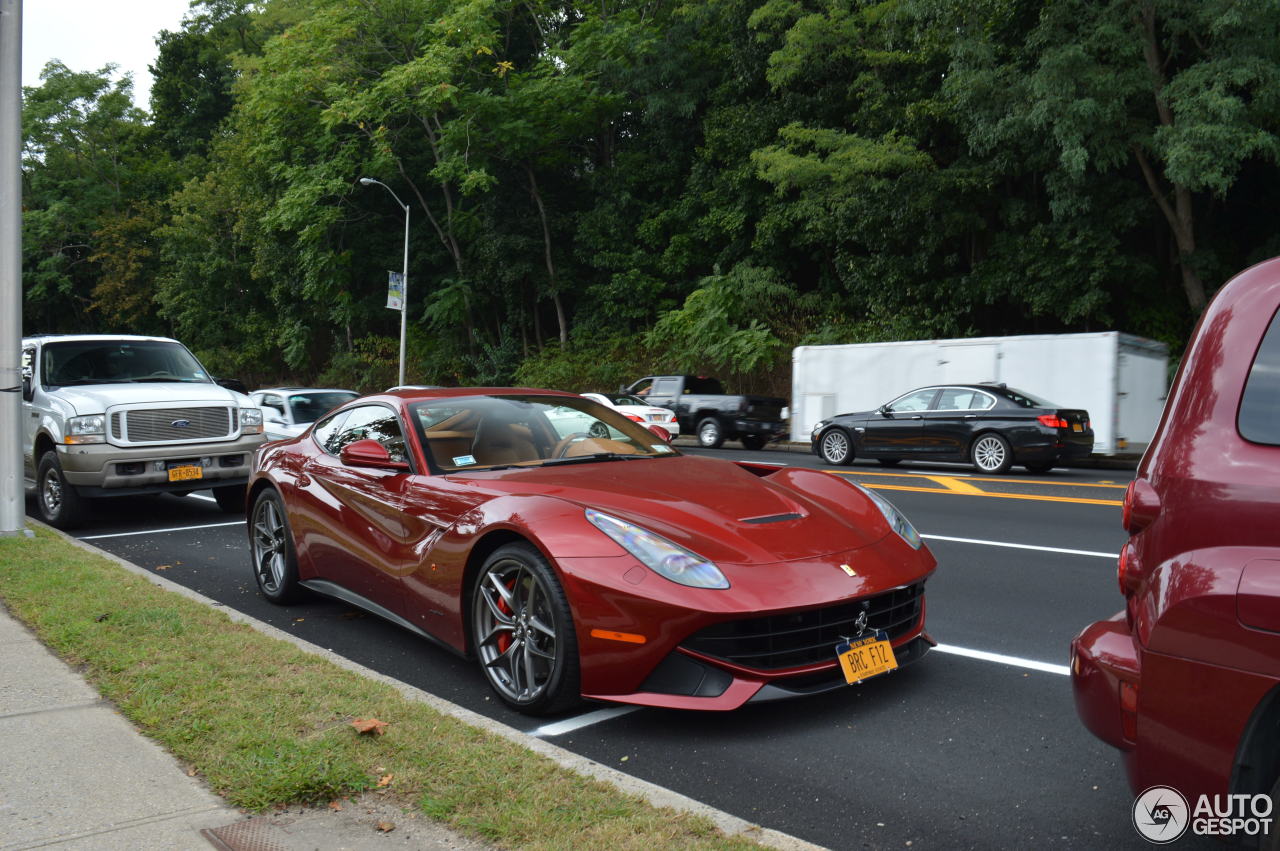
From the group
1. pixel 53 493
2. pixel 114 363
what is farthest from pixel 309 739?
pixel 114 363

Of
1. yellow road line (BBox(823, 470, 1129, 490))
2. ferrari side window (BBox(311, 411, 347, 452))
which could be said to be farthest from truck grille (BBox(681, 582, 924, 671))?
yellow road line (BBox(823, 470, 1129, 490))

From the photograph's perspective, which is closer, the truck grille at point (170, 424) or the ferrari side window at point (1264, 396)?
the ferrari side window at point (1264, 396)

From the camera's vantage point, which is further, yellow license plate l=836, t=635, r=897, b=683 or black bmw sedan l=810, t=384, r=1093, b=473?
black bmw sedan l=810, t=384, r=1093, b=473

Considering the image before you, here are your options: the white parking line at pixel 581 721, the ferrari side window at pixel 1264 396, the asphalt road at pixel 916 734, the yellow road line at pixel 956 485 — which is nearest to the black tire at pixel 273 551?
the asphalt road at pixel 916 734

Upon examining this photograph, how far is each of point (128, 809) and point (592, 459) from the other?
2.80 m

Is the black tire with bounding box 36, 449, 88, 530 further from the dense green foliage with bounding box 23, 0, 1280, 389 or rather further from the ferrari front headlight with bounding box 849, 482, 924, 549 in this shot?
the dense green foliage with bounding box 23, 0, 1280, 389

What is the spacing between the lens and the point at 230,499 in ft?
37.0

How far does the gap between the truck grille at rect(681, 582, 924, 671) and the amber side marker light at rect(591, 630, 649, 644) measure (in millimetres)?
184

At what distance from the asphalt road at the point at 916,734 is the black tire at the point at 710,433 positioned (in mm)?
15131

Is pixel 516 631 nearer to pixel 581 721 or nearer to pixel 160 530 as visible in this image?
pixel 581 721

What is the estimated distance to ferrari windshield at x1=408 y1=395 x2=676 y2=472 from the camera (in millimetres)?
5273

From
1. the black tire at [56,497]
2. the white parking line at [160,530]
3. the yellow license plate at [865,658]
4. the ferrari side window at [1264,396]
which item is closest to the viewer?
the ferrari side window at [1264,396]

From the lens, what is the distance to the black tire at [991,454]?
52.1ft

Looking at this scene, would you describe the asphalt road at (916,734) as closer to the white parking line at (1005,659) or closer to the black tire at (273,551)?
the white parking line at (1005,659)
